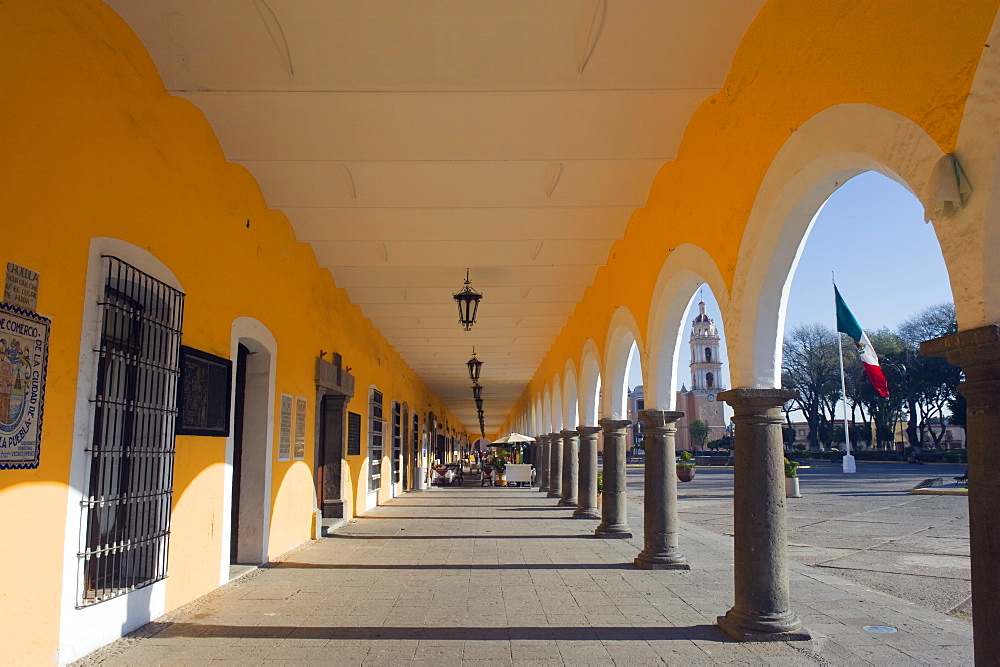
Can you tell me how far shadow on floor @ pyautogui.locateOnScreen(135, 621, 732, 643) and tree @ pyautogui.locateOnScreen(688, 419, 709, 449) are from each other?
60.0 meters

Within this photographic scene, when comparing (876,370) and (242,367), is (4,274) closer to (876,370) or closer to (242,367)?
(242,367)

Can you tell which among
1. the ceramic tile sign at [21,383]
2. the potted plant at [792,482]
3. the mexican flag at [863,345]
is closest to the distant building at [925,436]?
the mexican flag at [863,345]

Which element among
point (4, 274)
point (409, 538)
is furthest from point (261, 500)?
point (4, 274)

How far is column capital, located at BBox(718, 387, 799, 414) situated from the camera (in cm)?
462

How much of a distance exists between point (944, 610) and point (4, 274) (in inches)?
250

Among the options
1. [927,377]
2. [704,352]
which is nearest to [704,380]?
[704,352]

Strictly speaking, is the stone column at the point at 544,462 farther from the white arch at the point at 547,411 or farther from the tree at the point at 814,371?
the tree at the point at 814,371

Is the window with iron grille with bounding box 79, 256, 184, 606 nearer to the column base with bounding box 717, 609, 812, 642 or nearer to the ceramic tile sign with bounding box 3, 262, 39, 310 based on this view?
the ceramic tile sign with bounding box 3, 262, 39, 310

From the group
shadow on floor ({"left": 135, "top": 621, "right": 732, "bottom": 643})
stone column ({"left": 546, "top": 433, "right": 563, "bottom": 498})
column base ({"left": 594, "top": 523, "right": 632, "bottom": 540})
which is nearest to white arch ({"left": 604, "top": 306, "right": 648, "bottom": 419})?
column base ({"left": 594, "top": 523, "right": 632, "bottom": 540})

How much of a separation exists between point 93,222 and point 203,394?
1.92 meters

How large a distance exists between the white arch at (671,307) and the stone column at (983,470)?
2.56 metres

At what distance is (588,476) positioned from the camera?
12.2 meters

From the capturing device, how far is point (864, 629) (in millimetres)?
4805

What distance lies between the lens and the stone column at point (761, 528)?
4.48 m
